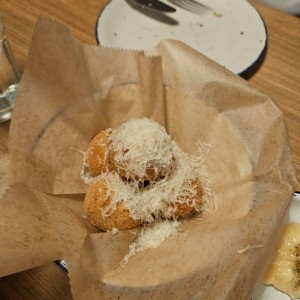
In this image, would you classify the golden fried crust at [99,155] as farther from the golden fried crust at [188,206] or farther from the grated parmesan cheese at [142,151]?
the golden fried crust at [188,206]

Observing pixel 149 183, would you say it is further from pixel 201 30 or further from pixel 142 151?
pixel 201 30

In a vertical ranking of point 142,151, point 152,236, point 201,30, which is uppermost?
point 201,30

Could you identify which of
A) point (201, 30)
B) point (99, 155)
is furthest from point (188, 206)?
point (201, 30)

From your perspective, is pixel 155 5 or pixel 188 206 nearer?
pixel 188 206

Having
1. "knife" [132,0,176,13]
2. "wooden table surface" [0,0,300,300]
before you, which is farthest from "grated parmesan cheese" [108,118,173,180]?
"knife" [132,0,176,13]

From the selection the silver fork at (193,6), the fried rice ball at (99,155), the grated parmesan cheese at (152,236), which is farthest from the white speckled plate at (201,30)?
the grated parmesan cheese at (152,236)

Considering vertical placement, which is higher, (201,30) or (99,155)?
(201,30)
